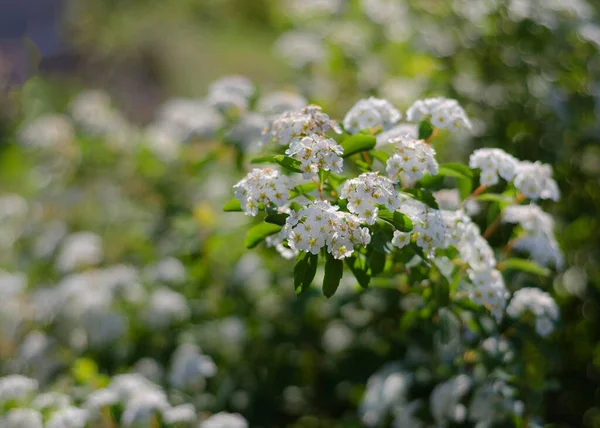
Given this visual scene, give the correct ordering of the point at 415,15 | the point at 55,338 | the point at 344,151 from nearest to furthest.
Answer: the point at 344,151 < the point at 55,338 < the point at 415,15

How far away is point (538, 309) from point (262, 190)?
883 mm

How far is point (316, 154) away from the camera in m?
1.51

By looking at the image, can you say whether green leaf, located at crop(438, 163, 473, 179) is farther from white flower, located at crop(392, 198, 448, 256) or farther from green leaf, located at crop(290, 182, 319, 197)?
green leaf, located at crop(290, 182, 319, 197)

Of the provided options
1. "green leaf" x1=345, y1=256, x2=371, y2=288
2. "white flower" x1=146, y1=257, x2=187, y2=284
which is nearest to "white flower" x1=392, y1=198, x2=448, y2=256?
"green leaf" x1=345, y1=256, x2=371, y2=288

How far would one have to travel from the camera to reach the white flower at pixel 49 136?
10.6 ft

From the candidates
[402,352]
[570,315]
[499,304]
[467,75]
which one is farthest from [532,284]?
[467,75]

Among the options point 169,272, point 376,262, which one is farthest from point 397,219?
point 169,272

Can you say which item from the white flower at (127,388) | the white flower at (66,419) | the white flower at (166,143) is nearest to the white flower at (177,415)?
the white flower at (127,388)

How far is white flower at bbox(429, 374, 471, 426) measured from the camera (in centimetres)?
201

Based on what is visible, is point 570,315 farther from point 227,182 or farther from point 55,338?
point 55,338

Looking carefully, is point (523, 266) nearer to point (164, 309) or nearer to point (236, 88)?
point (236, 88)

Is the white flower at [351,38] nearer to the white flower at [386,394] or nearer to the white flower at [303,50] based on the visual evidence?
the white flower at [303,50]

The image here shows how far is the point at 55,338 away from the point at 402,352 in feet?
4.46

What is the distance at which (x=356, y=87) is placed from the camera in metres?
3.48
